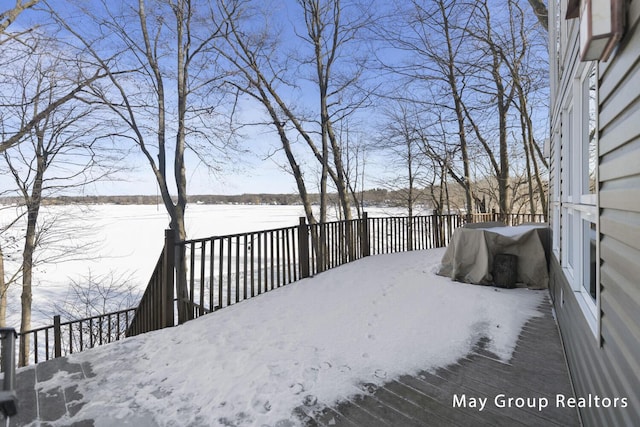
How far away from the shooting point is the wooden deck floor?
1.65 m

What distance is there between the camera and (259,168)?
1221cm

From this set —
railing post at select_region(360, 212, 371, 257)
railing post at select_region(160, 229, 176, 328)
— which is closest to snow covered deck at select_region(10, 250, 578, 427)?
railing post at select_region(160, 229, 176, 328)

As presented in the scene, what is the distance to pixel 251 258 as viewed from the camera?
4.13m

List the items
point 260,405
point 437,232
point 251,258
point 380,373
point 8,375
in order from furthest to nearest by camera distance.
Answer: point 437,232 → point 251,258 → point 380,373 → point 260,405 → point 8,375

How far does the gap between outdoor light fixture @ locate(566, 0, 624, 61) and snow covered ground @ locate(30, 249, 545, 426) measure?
6.49ft

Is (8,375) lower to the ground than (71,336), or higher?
higher

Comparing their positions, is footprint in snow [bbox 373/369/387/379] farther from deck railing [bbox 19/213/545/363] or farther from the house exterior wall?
deck railing [bbox 19/213/545/363]

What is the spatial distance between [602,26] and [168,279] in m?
3.48

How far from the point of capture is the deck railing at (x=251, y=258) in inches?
132

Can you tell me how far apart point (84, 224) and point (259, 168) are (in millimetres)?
6167

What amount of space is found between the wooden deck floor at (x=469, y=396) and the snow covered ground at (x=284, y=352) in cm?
11

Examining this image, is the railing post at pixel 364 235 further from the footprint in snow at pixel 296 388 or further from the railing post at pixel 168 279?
the footprint in snow at pixel 296 388

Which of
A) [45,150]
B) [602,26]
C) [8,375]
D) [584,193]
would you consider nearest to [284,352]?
[8,375]

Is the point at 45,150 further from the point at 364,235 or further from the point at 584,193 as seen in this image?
the point at 584,193
